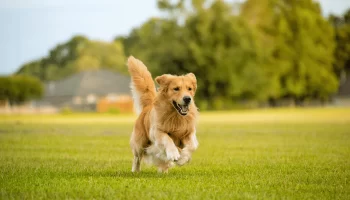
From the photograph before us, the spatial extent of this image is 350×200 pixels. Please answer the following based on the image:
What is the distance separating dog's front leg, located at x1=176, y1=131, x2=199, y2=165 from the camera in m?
9.15

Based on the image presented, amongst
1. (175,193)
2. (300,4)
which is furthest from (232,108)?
(175,193)

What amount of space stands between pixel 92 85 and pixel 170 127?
7824cm

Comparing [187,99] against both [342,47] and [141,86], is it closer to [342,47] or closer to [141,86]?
[141,86]

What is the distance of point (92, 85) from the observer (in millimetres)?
86812

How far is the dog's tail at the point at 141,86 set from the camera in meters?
11.0

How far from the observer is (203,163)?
1167 centimetres

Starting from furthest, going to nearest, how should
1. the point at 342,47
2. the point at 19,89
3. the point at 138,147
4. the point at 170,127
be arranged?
the point at 342,47
the point at 19,89
the point at 138,147
the point at 170,127

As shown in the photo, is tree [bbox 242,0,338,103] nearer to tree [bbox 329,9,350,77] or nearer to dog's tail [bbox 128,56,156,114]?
tree [bbox 329,9,350,77]

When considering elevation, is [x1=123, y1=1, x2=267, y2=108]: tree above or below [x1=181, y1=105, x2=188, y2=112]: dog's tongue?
above

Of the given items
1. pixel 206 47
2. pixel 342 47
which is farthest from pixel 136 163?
pixel 342 47

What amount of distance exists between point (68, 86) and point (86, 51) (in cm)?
2276

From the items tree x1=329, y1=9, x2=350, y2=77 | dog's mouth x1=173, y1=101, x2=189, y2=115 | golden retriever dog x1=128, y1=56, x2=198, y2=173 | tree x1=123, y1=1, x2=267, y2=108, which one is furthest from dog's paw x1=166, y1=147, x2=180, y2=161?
tree x1=329, y1=9, x2=350, y2=77

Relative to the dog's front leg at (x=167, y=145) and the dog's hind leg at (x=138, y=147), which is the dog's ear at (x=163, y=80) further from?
the dog's hind leg at (x=138, y=147)

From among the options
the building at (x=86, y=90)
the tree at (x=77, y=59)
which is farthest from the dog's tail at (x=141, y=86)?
the tree at (x=77, y=59)
